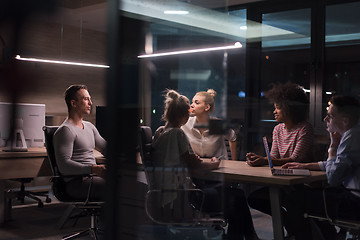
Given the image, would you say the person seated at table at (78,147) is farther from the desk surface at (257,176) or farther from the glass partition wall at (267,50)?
the glass partition wall at (267,50)

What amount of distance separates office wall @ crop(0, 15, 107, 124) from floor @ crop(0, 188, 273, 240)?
162 cm

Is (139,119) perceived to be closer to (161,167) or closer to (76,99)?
(161,167)

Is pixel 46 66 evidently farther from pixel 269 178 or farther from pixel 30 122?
pixel 269 178

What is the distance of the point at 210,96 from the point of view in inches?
101

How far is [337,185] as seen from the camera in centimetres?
311

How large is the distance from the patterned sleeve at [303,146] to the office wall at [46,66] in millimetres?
4244

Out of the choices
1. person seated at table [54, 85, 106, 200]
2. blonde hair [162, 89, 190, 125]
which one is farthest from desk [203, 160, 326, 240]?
person seated at table [54, 85, 106, 200]

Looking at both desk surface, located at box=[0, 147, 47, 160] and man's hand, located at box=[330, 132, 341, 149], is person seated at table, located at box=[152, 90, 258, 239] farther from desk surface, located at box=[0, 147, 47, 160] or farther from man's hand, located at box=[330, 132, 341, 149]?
desk surface, located at box=[0, 147, 47, 160]

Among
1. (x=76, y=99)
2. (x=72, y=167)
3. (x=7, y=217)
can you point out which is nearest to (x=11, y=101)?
(x=7, y=217)

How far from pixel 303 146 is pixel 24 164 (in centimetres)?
267

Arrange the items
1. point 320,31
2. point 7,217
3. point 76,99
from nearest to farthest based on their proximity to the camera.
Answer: point 76,99 → point 7,217 → point 320,31

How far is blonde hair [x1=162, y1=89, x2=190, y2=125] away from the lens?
283 cm

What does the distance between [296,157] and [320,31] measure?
8.63ft

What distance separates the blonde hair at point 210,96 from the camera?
8.38 ft
